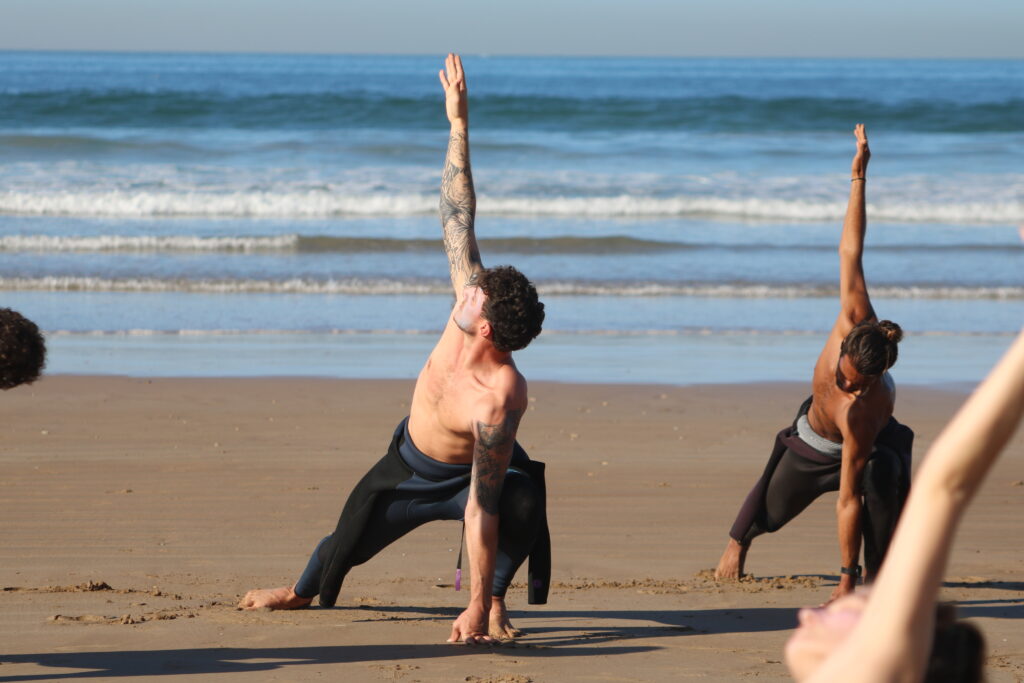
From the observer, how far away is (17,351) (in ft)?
12.3

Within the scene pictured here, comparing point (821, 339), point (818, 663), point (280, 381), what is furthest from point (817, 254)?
point (818, 663)

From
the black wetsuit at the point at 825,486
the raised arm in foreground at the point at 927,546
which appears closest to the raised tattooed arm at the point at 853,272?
the black wetsuit at the point at 825,486

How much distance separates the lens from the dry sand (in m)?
4.50

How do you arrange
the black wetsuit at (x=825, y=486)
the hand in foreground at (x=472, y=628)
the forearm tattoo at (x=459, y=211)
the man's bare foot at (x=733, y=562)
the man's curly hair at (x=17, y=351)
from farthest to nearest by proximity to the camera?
the man's bare foot at (x=733, y=562) → the black wetsuit at (x=825, y=486) → the forearm tattoo at (x=459, y=211) → the hand in foreground at (x=472, y=628) → the man's curly hair at (x=17, y=351)

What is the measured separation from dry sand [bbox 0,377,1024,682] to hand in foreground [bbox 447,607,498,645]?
0.04m

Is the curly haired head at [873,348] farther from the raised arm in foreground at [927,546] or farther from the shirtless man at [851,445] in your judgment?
the raised arm in foreground at [927,546]

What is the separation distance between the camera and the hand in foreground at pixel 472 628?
4.58 metres

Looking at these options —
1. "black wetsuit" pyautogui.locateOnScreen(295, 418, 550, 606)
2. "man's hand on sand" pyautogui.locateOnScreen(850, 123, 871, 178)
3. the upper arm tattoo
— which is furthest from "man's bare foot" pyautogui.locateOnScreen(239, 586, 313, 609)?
"man's hand on sand" pyautogui.locateOnScreen(850, 123, 871, 178)

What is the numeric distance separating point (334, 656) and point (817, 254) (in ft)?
44.7

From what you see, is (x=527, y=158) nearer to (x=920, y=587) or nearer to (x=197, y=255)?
(x=197, y=255)

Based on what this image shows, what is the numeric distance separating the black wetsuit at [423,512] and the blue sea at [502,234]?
319 centimetres

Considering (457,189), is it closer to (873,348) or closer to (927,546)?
(873,348)

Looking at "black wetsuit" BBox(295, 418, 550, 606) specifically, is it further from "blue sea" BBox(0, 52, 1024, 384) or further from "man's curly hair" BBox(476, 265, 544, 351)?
"blue sea" BBox(0, 52, 1024, 384)

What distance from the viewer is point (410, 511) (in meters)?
4.78
